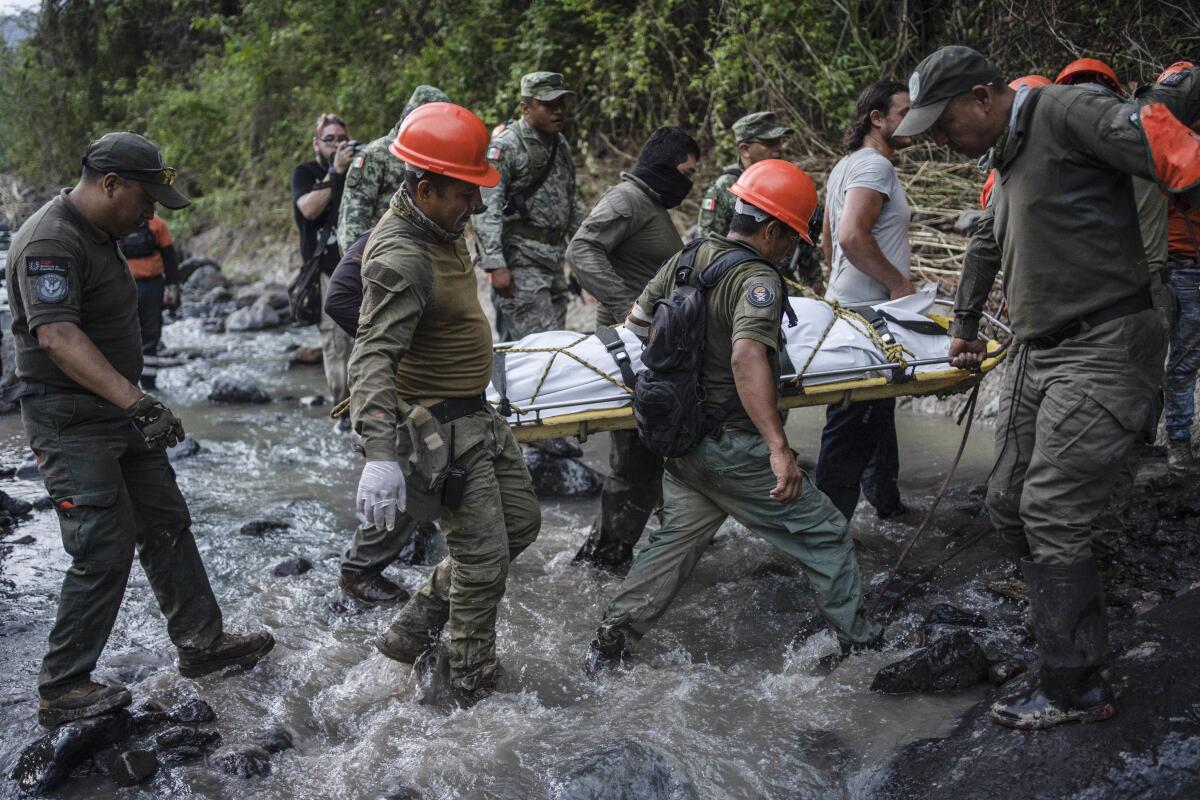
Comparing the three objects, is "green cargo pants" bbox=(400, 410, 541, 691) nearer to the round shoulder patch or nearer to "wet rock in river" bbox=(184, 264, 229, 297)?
the round shoulder patch

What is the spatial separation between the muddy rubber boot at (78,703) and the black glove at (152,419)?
0.96 metres

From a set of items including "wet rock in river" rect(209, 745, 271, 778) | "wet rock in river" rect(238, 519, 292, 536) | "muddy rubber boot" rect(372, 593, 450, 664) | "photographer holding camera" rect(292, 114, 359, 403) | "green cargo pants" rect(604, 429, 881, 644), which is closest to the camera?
"wet rock in river" rect(209, 745, 271, 778)

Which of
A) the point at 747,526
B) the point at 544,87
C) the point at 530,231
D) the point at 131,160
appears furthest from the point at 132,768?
the point at 544,87

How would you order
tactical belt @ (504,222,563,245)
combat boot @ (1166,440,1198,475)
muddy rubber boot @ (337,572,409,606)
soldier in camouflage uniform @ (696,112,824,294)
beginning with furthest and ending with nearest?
tactical belt @ (504,222,563,245) → soldier in camouflage uniform @ (696,112,824,294) → combat boot @ (1166,440,1198,475) → muddy rubber boot @ (337,572,409,606)

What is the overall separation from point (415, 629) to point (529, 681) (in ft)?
1.78

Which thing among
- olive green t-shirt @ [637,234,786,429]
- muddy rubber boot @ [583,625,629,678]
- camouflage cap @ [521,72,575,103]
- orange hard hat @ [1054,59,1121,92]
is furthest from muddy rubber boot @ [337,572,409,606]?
orange hard hat @ [1054,59,1121,92]

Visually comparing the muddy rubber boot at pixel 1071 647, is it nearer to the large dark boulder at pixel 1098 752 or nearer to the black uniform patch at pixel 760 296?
the large dark boulder at pixel 1098 752

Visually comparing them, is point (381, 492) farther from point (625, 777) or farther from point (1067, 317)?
point (1067, 317)

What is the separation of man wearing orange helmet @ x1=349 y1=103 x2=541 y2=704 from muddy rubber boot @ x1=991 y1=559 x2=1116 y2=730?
6.32 feet

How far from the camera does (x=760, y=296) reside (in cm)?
378

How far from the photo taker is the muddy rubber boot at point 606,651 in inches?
167

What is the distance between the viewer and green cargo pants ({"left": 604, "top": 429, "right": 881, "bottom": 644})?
156 inches

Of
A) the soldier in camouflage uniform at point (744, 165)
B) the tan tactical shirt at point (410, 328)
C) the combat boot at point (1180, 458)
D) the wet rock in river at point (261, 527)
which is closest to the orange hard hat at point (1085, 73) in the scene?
the soldier in camouflage uniform at point (744, 165)

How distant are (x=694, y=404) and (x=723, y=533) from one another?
2304 mm
